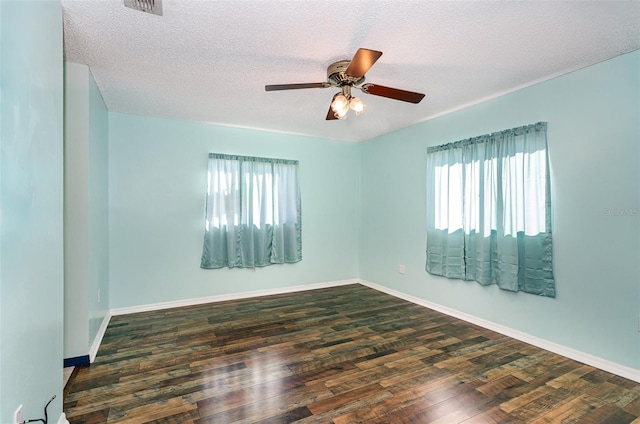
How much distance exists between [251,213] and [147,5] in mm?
2998

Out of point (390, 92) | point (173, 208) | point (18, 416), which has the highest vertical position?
point (390, 92)

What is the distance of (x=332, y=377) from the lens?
239 centimetres

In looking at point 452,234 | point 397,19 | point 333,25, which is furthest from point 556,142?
point 333,25

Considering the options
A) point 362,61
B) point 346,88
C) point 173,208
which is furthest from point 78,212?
point 362,61

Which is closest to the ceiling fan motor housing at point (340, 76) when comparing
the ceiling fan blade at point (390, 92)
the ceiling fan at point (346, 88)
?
the ceiling fan at point (346, 88)

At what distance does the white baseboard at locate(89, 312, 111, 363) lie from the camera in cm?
268

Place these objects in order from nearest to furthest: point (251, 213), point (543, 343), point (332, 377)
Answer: point (332, 377), point (543, 343), point (251, 213)

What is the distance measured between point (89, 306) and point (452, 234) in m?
3.85

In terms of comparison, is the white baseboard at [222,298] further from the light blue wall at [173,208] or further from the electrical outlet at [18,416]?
the electrical outlet at [18,416]

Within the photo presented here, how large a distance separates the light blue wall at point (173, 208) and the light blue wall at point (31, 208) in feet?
7.40

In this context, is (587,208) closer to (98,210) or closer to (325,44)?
(325,44)

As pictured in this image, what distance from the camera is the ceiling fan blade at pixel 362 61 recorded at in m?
1.88

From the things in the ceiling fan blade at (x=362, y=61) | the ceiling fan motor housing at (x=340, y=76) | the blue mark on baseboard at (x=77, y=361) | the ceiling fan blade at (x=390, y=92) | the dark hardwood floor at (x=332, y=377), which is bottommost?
the dark hardwood floor at (x=332, y=377)

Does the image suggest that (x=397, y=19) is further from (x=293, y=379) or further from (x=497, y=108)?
(x=293, y=379)
